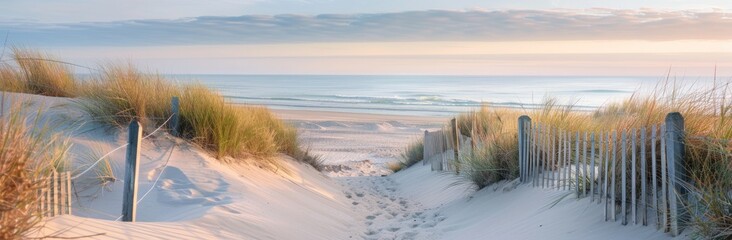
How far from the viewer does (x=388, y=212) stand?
9.98 metres

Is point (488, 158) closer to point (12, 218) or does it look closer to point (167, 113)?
point (167, 113)

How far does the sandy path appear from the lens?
829cm

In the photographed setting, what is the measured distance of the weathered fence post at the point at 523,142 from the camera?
890 centimetres

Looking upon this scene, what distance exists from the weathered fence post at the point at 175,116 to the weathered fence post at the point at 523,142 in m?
4.62

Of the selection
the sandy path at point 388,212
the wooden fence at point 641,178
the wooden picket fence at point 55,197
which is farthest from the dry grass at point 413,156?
the wooden picket fence at point 55,197

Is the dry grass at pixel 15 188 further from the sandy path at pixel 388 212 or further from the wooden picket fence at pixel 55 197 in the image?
the sandy path at pixel 388 212

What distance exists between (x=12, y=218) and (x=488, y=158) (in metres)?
6.87

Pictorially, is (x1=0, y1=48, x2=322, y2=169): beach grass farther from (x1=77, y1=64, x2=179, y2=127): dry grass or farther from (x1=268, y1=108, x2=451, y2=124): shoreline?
(x1=268, y1=108, x2=451, y2=124): shoreline

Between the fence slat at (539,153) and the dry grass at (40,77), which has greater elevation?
the dry grass at (40,77)

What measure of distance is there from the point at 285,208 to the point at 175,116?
243 cm

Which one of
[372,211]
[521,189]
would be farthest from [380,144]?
[521,189]

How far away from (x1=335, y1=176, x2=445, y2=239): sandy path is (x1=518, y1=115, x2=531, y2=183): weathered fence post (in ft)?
3.87

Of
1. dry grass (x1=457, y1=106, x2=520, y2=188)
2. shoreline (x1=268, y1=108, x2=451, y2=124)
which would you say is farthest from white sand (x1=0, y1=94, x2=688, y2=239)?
shoreline (x1=268, y1=108, x2=451, y2=124)

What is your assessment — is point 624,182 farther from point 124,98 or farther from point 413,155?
point 413,155
